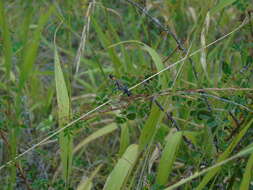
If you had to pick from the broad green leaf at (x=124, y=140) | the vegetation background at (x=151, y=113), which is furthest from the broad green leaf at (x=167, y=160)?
the broad green leaf at (x=124, y=140)

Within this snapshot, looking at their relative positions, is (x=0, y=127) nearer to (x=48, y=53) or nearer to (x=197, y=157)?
(x=197, y=157)

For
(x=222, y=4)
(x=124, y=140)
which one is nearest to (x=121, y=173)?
(x=124, y=140)

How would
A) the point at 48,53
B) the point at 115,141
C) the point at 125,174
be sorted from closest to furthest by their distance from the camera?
the point at 125,174 < the point at 115,141 < the point at 48,53

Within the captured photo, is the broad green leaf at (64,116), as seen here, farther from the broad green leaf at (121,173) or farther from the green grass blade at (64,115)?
the broad green leaf at (121,173)

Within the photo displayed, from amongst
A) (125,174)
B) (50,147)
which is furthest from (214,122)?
(50,147)

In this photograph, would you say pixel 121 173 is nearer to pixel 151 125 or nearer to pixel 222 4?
pixel 151 125
